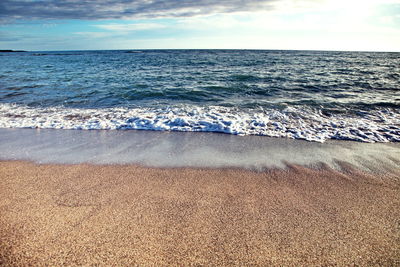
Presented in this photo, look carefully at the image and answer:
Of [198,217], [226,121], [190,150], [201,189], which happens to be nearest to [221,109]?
[226,121]

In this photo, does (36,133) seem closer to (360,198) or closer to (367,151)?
(360,198)

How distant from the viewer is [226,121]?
6371 millimetres

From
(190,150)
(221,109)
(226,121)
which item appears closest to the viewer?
(190,150)

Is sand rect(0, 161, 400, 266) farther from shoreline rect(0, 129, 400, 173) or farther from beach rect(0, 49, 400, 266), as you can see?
shoreline rect(0, 129, 400, 173)

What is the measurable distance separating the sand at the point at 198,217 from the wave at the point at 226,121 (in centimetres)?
208

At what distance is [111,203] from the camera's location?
9.25ft

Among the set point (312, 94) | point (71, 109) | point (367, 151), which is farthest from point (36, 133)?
point (312, 94)

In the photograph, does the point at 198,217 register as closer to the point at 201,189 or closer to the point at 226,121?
the point at 201,189

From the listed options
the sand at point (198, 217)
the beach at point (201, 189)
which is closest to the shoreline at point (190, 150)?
the beach at point (201, 189)

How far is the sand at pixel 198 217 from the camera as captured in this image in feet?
6.81

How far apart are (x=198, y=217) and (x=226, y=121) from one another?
409cm

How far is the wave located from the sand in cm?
208

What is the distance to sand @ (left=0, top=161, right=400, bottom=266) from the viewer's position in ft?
6.81

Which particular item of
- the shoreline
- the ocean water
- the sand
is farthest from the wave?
the sand
